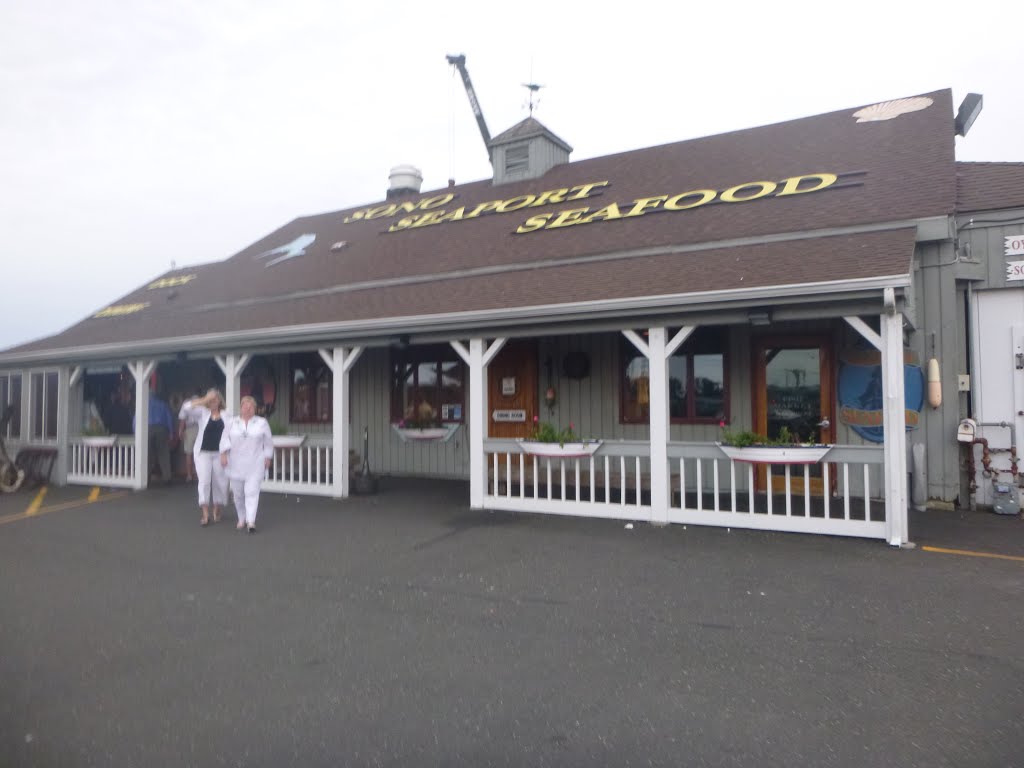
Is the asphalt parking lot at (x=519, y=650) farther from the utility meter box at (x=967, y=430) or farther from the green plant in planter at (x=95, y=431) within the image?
the green plant in planter at (x=95, y=431)

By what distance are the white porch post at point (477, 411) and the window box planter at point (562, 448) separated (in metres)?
0.59

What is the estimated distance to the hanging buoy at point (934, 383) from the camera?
8461mm

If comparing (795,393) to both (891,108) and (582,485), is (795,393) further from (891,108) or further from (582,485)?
(891,108)

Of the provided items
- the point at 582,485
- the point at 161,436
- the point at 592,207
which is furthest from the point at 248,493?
the point at 592,207

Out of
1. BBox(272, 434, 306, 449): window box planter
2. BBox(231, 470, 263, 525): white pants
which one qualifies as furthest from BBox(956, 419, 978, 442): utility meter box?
BBox(272, 434, 306, 449): window box planter

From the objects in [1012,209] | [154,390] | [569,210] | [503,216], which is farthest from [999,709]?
[154,390]

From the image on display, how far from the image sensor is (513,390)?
11.2 m

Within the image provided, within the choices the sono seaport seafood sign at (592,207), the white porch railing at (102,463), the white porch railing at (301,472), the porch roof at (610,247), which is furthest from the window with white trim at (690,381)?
the white porch railing at (102,463)

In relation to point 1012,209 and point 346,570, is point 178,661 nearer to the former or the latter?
point 346,570

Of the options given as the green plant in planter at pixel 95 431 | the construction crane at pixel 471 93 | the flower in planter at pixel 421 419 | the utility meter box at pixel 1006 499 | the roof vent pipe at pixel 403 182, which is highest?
the construction crane at pixel 471 93

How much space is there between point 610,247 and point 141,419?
8122 millimetres

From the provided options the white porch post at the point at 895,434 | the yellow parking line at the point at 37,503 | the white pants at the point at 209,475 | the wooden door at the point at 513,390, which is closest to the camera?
the white porch post at the point at 895,434

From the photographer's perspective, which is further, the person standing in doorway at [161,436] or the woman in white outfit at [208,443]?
the person standing in doorway at [161,436]

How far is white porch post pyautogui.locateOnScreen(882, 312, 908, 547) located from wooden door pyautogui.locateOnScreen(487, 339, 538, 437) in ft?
17.9
